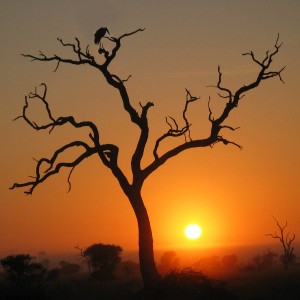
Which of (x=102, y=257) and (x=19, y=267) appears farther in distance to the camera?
(x=102, y=257)

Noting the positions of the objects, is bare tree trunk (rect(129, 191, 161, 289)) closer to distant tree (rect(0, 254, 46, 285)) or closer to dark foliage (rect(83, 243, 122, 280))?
distant tree (rect(0, 254, 46, 285))

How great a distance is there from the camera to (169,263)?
72875mm

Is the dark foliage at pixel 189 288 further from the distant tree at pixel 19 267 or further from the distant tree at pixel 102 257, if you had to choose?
the distant tree at pixel 102 257

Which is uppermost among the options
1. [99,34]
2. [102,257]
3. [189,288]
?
[99,34]

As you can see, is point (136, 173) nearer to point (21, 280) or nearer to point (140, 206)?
point (140, 206)

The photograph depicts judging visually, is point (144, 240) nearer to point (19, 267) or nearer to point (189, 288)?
point (189, 288)

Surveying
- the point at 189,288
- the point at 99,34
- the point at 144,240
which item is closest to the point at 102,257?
the point at 144,240

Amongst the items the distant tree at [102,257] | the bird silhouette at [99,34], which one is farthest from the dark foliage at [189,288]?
the distant tree at [102,257]

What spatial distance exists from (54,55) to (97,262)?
28233 millimetres

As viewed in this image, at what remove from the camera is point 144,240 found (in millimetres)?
25172

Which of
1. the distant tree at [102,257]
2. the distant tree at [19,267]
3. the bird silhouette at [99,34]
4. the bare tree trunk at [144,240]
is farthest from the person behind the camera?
the distant tree at [102,257]

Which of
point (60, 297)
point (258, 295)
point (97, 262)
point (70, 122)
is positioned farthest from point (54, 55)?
point (97, 262)

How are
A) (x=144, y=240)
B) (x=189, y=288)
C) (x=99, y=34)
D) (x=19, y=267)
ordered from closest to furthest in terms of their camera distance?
1. (x=189, y=288)
2. (x=144, y=240)
3. (x=99, y=34)
4. (x=19, y=267)

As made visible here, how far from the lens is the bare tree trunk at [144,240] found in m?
24.9
